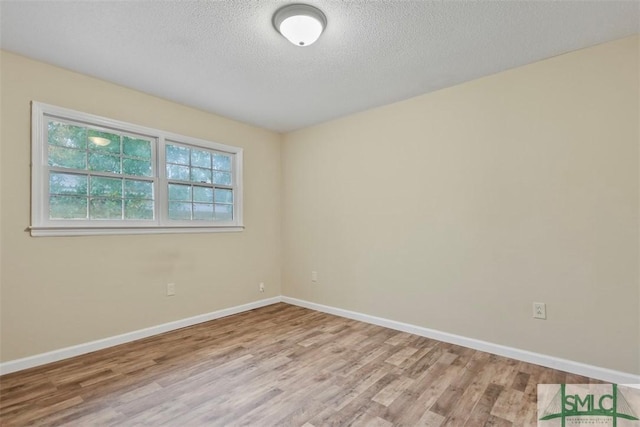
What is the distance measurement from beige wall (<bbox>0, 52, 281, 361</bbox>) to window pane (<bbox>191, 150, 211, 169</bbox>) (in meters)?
0.20

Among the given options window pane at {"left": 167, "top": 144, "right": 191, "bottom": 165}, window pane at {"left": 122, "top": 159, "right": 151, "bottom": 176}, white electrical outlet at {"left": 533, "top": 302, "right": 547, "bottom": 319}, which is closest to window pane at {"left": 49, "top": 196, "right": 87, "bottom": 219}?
window pane at {"left": 122, "top": 159, "right": 151, "bottom": 176}

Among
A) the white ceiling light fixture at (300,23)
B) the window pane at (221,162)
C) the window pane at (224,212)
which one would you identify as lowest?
the window pane at (224,212)

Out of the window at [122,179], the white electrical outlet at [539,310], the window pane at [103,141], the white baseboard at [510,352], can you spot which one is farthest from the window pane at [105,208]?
the white electrical outlet at [539,310]

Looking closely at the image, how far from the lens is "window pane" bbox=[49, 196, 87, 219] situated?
2553mm

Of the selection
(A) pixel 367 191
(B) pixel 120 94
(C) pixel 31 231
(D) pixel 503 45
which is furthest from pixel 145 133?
(D) pixel 503 45

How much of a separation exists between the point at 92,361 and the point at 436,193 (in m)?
3.39

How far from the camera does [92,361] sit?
2506 millimetres

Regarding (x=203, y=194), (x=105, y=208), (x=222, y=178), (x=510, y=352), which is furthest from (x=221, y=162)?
(x=510, y=352)

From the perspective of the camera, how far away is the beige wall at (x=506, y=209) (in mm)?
2178

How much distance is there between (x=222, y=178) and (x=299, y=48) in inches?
81.1

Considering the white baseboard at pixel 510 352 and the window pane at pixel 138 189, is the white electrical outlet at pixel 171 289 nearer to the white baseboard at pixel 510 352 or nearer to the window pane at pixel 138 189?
the window pane at pixel 138 189

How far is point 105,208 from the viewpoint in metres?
2.86

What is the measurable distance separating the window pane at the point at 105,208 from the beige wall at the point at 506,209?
2327mm

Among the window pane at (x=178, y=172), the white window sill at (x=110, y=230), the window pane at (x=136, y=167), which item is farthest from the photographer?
the window pane at (x=178, y=172)
